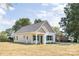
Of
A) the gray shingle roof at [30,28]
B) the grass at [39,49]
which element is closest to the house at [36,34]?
the gray shingle roof at [30,28]

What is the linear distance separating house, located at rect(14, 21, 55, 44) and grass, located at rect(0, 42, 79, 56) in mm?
147

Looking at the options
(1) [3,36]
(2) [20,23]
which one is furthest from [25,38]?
(1) [3,36]

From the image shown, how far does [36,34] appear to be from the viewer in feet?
28.5

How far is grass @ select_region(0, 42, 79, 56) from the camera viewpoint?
844cm

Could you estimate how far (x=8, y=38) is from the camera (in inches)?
338

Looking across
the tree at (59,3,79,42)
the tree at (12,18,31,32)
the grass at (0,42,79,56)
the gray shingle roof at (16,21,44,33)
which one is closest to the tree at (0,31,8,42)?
the grass at (0,42,79,56)

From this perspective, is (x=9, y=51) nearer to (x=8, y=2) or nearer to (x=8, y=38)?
(x=8, y=38)

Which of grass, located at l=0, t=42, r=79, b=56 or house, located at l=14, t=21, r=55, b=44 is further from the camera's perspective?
house, located at l=14, t=21, r=55, b=44

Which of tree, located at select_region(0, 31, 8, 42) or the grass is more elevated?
tree, located at select_region(0, 31, 8, 42)

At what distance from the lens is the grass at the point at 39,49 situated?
8.44 meters

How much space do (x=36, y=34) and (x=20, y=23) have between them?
0.47 metres

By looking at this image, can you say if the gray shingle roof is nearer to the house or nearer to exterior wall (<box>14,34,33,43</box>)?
the house

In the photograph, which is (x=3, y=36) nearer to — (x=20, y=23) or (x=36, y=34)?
(x=20, y=23)

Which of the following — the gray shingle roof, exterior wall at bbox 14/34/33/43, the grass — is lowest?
the grass
